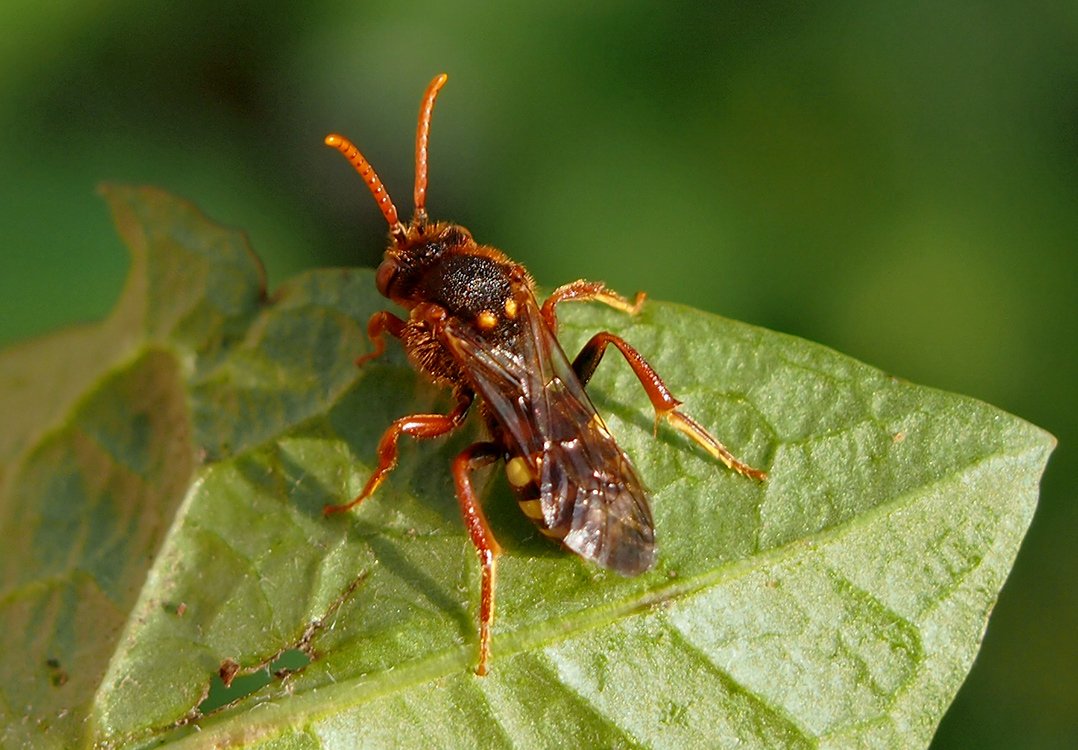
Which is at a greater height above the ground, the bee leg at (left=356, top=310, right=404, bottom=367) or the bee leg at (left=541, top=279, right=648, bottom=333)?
the bee leg at (left=541, top=279, right=648, bottom=333)

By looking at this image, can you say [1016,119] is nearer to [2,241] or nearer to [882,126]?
[882,126]

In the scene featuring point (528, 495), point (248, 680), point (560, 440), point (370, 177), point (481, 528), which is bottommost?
point (248, 680)

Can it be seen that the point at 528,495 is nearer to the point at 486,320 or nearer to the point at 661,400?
the point at 661,400

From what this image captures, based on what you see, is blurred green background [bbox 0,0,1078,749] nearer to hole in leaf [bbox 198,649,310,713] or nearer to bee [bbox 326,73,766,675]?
bee [bbox 326,73,766,675]

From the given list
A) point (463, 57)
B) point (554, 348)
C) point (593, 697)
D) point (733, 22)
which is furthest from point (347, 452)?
point (733, 22)

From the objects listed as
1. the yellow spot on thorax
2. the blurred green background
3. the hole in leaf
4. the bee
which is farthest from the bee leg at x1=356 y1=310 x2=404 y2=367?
the blurred green background

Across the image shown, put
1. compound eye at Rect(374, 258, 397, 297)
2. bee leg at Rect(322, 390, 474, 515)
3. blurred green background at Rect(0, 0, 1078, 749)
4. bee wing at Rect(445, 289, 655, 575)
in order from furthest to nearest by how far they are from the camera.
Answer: blurred green background at Rect(0, 0, 1078, 749) → compound eye at Rect(374, 258, 397, 297) → bee leg at Rect(322, 390, 474, 515) → bee wing at Rect(445, 289, 655, 575)

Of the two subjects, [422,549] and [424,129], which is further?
[424,129]

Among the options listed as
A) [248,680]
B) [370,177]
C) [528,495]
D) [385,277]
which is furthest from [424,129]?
[248,680]

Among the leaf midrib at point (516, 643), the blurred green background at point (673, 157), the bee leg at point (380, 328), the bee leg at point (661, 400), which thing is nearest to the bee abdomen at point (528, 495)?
the leaf midrib at point (516, 643)
